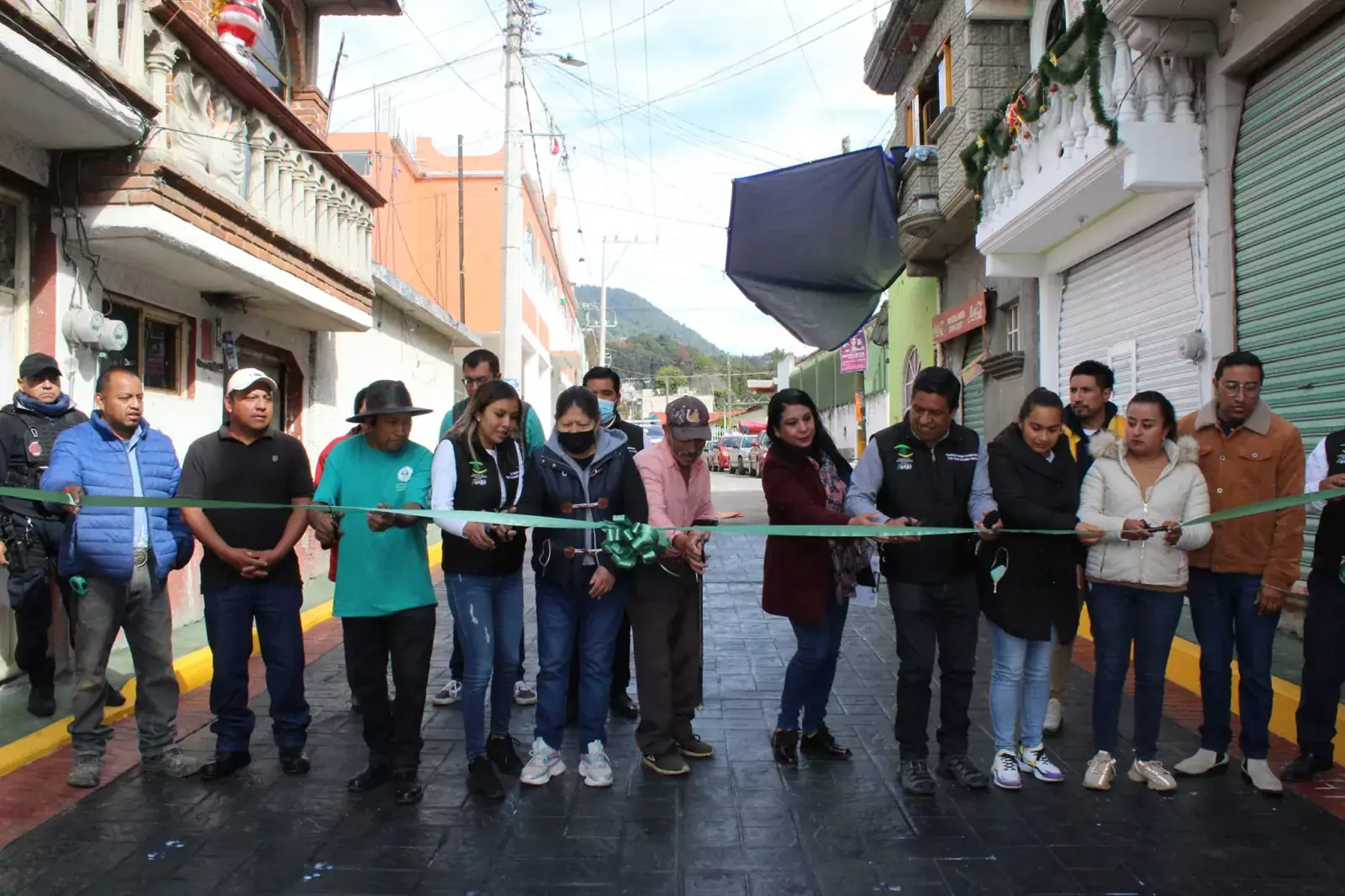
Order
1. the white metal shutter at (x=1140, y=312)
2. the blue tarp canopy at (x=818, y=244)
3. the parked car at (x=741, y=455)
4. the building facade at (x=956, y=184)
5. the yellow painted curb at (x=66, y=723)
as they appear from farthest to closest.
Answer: the parked car at (x=741, y=455)
the building facade at (x=956, y=184)
the blue tarp canopy at (x=818, y=244)
the white metal shutter at (x=1140, y=312)
the yellow painted curb at (x=66, y=723)

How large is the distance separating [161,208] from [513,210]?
396 inches

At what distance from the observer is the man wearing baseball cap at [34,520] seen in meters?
4.95

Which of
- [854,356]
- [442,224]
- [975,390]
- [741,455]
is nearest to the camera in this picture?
[975,390]

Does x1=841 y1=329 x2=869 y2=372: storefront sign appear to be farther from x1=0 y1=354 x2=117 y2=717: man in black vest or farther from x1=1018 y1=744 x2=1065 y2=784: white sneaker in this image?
x1=0 y1=354 x2=117 y2=717: man in black vest

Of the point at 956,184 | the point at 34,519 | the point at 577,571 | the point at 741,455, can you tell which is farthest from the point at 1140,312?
the point at 741,455

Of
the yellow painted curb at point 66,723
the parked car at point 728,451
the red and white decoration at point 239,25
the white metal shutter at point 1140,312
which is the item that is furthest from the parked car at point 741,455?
the yellow painted curb at point 66,723

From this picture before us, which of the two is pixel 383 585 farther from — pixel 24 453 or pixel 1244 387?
pixel 1244 387

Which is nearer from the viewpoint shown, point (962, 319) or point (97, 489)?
point (97, 489)

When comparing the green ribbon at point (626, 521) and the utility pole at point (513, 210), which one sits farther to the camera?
the utility pole at point (513, 210)

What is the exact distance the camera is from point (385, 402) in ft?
14.1

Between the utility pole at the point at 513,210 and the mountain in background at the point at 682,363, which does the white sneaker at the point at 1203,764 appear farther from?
the mountain in background at the point at 682,363

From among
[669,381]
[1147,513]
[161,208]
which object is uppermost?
[669,381]

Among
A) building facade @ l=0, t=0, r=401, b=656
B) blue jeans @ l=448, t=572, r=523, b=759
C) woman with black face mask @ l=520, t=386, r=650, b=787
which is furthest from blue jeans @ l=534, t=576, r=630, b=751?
building facade @ l=0, t=0, r=401, b=656

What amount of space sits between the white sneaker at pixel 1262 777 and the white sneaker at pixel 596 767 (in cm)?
281
